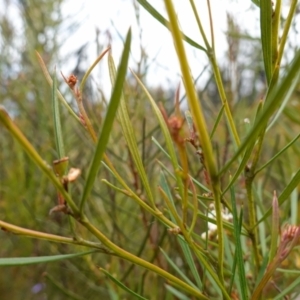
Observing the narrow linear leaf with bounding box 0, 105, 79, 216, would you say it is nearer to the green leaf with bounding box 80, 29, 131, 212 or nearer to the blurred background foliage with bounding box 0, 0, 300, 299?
the green leaf with bounding box 80, 29, 131, 212

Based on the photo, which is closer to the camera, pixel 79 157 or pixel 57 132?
pixel 57 132

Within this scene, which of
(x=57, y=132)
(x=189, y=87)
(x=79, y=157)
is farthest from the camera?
(x=79, y=157)

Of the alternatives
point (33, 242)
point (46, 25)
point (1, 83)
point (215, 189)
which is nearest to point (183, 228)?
point (215, 189)

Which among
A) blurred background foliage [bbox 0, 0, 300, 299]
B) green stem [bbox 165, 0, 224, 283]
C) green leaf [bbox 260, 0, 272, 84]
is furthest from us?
blurred background foliage [bbox 0, 0, 300, 299]

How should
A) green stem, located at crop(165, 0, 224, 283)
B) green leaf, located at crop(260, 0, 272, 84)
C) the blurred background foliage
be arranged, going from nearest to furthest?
green stem, located at crop(165, 0, 224, 283)
green leaf, located at crop(260, 0, 272, 84)
the blurred background foliage

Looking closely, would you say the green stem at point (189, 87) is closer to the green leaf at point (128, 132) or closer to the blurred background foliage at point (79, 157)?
the green leaf at point (128, 132)

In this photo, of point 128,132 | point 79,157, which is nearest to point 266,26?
point 128,132

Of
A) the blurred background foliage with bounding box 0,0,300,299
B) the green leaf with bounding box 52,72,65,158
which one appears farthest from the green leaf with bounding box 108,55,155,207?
the blurred background foliage with bounding box 0,0,300,299

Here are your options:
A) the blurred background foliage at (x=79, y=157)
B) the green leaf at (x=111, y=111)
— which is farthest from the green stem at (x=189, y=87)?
the blurred background foliage at (x=79, y=157)

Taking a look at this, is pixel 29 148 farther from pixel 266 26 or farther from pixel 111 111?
pixel 266 26
